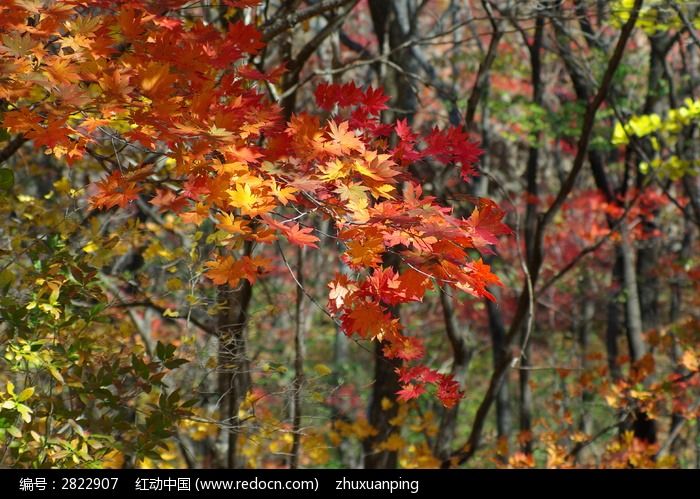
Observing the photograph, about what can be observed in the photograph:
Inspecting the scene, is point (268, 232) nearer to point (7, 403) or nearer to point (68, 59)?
point (68, 59)

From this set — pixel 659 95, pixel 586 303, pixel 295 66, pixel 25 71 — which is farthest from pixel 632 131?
pixel 586 303

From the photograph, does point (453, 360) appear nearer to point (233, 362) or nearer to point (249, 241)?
point (233, 362)

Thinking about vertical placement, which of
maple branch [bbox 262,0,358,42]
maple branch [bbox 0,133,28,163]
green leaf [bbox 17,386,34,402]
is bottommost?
green leaf [bbox 17,386,34,402]

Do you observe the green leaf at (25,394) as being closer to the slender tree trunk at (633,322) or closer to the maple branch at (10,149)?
the maple branch at (10,149)

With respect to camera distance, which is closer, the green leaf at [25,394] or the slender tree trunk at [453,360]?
the green leaf at [25,394]

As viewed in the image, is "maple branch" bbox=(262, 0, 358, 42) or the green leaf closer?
the green leaf

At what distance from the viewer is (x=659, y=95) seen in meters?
8.28

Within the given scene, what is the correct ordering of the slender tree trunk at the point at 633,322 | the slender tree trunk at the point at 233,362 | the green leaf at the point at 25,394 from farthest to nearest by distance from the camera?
the slender tree trunk at the point at 633,322 → the slender tree trunk at the point at 233,362 → the green leaf at the point at 25,394

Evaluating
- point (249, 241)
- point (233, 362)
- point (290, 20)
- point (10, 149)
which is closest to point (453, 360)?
point (233, 362)

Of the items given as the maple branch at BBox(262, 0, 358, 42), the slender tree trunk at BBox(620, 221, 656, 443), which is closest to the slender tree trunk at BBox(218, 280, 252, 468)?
the maple branch at BBox(262, 0, 358, 42)

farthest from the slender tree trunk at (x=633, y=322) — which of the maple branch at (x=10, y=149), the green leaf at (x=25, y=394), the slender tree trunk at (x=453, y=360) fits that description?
the green leaf at (x=25, y=394)

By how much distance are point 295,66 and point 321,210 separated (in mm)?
2389

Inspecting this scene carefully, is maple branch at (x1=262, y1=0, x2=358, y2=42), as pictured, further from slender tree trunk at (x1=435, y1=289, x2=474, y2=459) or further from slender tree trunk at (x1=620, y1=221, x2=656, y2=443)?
slender tree trunk at (x1=620, y1=221, x2=656, y2=443)

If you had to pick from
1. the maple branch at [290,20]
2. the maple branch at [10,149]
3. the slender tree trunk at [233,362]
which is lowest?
the slender tree trunk at [233,362]
